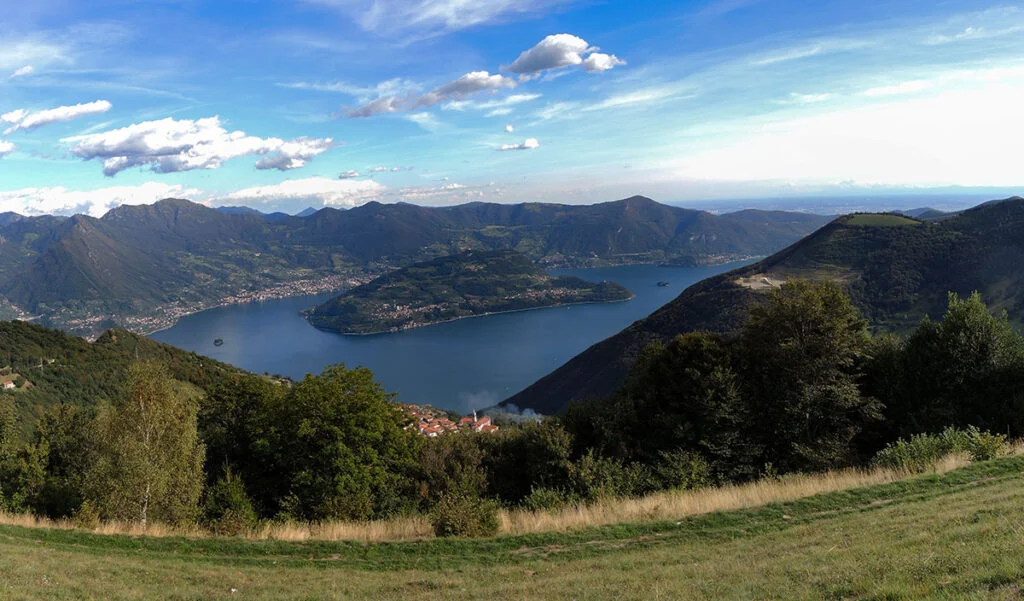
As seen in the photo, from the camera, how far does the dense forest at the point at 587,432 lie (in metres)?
14.6

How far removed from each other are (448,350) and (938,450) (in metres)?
141

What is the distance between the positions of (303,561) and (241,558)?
126 cm

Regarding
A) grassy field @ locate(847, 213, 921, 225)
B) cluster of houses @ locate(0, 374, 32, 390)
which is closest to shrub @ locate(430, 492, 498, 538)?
cluster of houses @ locate(0, 374, 32, 390)

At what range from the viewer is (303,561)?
376 inches

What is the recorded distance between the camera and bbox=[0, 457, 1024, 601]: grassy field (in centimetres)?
552

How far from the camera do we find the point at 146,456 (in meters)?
13.9

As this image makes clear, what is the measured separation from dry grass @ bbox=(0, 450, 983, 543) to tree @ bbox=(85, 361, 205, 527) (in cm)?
147

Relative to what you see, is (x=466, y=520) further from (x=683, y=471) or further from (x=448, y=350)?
(x=448, y=350)

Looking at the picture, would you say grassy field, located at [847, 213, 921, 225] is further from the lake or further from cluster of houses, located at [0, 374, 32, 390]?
cluster of houses, located at [0, 374, 32, 390]

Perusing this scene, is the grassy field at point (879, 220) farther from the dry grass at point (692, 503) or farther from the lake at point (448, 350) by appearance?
the dry grass at point (692, 503)

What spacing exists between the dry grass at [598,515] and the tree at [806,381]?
4.78 meters

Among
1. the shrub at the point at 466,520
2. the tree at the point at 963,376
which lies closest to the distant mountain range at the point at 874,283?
the tree at the point at 963,376

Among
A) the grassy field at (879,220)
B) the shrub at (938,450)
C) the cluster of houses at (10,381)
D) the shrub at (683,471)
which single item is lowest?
the cluster of houses at (10,381)

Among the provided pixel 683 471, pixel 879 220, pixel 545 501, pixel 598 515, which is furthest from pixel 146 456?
pixel 879 220
